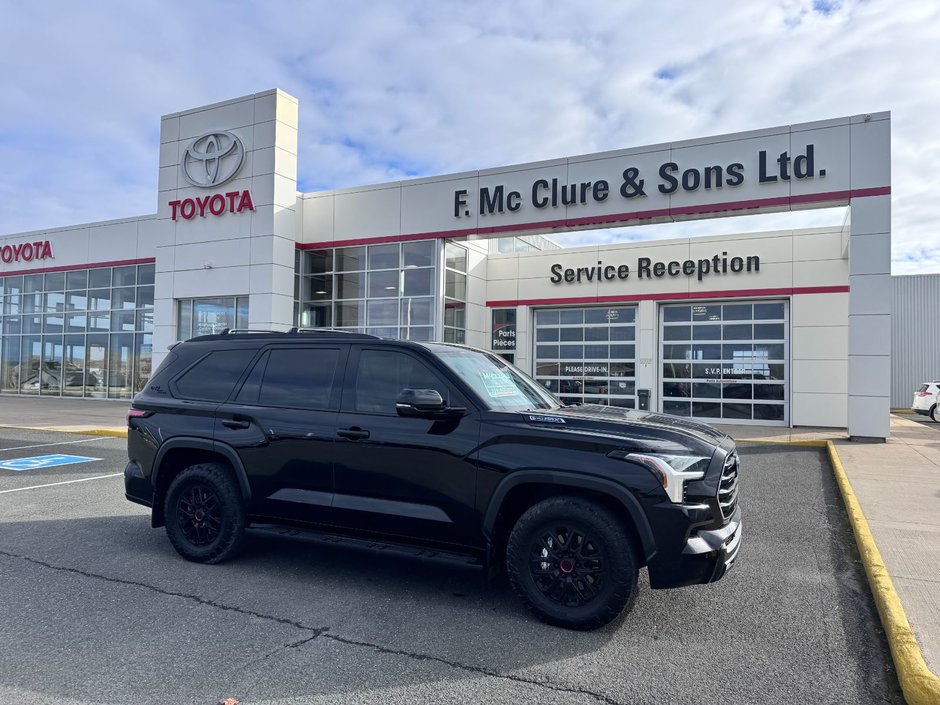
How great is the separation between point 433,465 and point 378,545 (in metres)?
0.73

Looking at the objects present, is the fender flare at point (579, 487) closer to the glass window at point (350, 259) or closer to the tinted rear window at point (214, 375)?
the tinted rear window at point (214, 375)

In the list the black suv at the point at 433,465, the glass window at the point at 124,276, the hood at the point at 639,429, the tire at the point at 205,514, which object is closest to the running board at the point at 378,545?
the black suv at the point at 433,465

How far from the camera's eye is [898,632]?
4.01 m

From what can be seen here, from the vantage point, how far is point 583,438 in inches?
172

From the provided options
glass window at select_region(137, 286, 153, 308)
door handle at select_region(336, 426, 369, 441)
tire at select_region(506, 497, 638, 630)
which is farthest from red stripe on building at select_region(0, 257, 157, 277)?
tire at select_region(506, 497, 638, 630)

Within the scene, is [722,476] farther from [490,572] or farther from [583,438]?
[490,572]

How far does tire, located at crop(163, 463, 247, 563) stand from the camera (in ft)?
17.9

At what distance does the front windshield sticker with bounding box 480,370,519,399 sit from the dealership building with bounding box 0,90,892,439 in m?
11.7

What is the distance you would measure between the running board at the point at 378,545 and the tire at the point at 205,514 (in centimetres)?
20

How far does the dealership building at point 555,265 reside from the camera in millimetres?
16109

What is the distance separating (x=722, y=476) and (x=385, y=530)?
227 centimetres

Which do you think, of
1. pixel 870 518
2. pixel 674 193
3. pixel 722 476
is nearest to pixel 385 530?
pixel 722 476

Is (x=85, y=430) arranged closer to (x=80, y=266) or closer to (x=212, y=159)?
(x=212, y=159)

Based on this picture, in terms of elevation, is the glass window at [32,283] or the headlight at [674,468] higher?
the glass window at [32,283]
